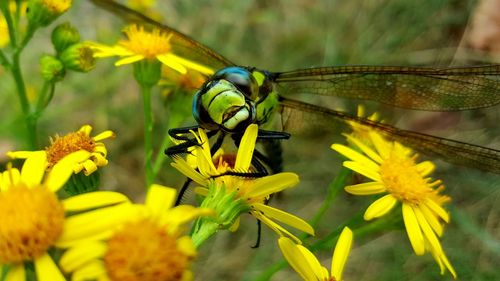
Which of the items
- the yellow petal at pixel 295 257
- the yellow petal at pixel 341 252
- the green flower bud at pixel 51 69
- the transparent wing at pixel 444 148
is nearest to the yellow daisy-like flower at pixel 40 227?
the yellow petal at pixel 295 257

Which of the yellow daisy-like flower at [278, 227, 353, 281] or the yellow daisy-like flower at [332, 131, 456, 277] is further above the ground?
the yellow daisy-like flower at [332, 131, 456, 277]

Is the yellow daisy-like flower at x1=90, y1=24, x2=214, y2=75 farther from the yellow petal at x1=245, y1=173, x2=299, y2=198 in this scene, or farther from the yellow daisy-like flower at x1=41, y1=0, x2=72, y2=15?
the yellow petal at x1=245, y1=173, x2=299, y2=198

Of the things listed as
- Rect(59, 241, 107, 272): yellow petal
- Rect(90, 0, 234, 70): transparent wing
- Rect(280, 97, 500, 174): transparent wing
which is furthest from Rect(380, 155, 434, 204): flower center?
Rect(59, 241, 107, 272): yellow petal

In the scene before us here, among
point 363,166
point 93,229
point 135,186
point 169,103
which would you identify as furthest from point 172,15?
point 93,229

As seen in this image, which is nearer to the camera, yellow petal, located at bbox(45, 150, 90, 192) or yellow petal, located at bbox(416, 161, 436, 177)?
yellow petal, located at bbox(45, 150, 90, 192)

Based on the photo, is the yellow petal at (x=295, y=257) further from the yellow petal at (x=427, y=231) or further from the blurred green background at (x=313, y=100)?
the blurred green background at (x=313, y=100)

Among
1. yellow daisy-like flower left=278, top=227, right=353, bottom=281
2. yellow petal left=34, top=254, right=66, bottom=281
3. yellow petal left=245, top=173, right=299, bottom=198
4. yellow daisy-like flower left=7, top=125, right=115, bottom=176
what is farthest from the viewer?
yellow daisy-like flower left=7, top=125, right=115, bottom=176

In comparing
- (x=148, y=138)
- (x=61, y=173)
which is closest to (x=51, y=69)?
(x=148, y=138)

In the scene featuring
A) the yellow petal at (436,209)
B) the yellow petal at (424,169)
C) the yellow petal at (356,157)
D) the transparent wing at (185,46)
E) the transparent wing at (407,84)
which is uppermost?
the transparent wing at (407,84)

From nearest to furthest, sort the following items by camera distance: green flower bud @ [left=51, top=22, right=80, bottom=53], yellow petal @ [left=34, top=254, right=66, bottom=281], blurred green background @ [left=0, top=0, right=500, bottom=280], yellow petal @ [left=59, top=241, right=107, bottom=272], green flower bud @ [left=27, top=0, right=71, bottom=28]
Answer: yellow petal @ [left=59, top=241, right=107, bottom=272]
yellow petal @ [left=34, top=254, right=66, bottom=281]
green flower bud @ [left=27, top=0, right=71, bottom=28]
green flower bud @ [left=51, top=22, right=80, bottom=53]
blurred green background @ [left=0, top=0, right=500, bottom=280]
